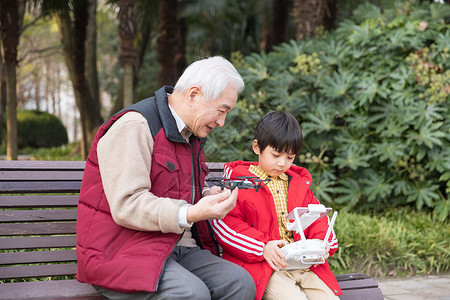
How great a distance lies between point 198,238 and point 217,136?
3.70 metres

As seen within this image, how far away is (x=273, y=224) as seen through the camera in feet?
8.52

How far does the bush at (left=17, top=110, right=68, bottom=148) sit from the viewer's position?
64.2 feet

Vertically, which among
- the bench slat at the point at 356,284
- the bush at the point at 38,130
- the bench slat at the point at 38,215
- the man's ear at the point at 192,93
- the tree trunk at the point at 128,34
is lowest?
the bush at the point at 38,130

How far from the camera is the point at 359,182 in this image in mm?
5875

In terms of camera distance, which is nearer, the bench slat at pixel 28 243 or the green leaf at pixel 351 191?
the bench slat at pixel 28 243

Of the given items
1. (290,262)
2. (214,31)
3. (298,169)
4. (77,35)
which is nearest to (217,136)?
(298,169)

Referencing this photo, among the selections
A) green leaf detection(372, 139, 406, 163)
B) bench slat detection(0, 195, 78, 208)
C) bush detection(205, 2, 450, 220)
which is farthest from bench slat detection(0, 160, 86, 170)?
green leaf detection(372, 139, 406, 163)

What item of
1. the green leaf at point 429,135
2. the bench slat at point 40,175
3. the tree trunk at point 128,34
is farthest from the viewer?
the tree trunk at point 128,34

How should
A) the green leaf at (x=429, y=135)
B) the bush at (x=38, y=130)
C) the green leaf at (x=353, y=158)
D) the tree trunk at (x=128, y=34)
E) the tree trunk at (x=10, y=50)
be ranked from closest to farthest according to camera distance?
1. the green leaf at (x=429, y=135)
2. the green leaf at (x=353, y=158)
3. the tree trunk at (x=10, y=50)
4. the tree trunk at (x=128, y=34)
5. the bush at (x=38, y=130)

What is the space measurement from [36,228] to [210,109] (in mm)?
1221

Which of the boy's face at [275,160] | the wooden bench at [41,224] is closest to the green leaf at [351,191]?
the wooden bench at [41,224]

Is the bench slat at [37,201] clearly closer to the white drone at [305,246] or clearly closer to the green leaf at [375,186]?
the white drone at [305,246]

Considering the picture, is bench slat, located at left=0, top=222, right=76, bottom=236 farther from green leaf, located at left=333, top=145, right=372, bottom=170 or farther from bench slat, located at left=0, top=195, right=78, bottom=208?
green leaf, located at left=333, top=145, right=372, bottom=170

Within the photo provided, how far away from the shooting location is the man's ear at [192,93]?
7.41ft
